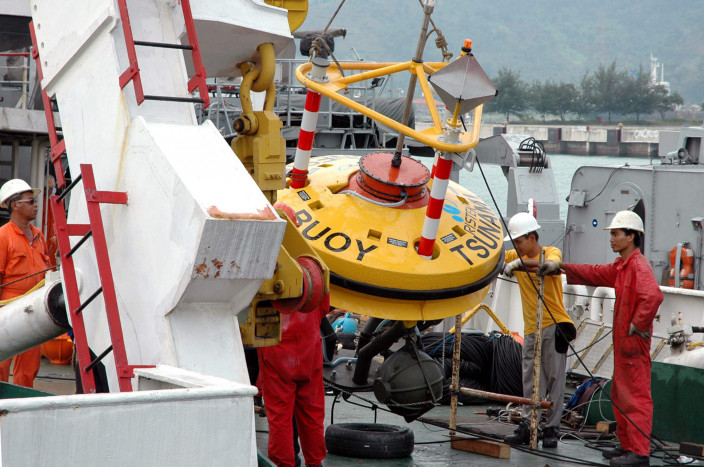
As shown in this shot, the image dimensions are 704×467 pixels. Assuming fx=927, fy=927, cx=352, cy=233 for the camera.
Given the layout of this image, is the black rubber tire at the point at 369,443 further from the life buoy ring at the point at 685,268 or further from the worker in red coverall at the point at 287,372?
the life buoy ring at the point at 685,268

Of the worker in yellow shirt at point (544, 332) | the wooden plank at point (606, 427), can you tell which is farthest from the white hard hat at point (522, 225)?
the wooden plank at point (606, 427)

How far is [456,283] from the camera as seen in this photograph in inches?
263

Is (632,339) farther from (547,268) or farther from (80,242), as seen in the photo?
(80,242)

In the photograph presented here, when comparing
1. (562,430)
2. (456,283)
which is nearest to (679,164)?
(562,430)

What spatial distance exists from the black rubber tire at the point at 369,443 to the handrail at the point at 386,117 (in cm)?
200

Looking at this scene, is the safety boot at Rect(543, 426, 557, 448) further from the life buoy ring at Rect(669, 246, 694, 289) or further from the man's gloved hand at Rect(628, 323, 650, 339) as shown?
the life buoy ring at Rect(669, 246, 694, 289)

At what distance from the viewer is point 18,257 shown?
6.97 metres

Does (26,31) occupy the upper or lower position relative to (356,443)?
upper

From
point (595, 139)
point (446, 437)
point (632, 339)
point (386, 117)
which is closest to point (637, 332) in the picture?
point (632, 339)

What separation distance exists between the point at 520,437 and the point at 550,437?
0.75 ft

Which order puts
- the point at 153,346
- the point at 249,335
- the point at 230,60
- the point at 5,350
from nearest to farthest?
1. the point at 153,346
2. the point at 249,335
3. the point at 230,60
4. the point at 5,350

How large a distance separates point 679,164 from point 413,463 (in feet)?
35.2

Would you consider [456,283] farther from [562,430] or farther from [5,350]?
[5,350]

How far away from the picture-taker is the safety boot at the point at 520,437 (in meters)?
7.00
